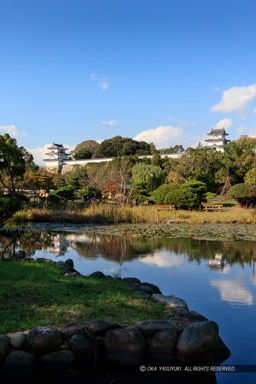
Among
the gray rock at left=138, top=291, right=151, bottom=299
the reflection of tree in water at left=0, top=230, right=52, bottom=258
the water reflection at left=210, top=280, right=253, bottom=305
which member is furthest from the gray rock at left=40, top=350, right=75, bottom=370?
the reflection of tree in water at left=0, top=230, right=52, bottom=258

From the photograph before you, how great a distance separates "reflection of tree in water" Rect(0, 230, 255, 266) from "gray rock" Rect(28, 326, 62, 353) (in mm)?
4148

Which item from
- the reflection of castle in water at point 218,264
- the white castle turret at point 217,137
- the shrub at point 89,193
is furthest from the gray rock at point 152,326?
the white castle turret at point 217,137

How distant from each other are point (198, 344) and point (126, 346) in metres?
0.59

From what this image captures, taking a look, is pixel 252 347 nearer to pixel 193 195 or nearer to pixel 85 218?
pixel 85 218

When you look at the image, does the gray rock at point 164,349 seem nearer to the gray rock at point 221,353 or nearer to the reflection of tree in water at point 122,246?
the gray rock at point 221,353

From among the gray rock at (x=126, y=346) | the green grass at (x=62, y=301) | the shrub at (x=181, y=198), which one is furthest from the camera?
the shrub at (x=181, y=198)

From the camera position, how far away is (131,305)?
3.72m

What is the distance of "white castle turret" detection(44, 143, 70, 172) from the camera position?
53156 millimetres

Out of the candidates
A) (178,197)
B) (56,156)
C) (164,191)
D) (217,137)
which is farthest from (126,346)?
(56,156)

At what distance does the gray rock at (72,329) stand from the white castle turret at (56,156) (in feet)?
162

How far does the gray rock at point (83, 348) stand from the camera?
2920 mm

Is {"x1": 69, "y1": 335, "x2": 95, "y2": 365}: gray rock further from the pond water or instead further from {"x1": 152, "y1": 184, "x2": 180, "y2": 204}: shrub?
{"x1": 152, "y1": 184, "x2": 180, "y2": 204}: shrub

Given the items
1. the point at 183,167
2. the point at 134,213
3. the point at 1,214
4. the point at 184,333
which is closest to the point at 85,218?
the point at 134,213

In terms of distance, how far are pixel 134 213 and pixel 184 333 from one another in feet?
36.3
